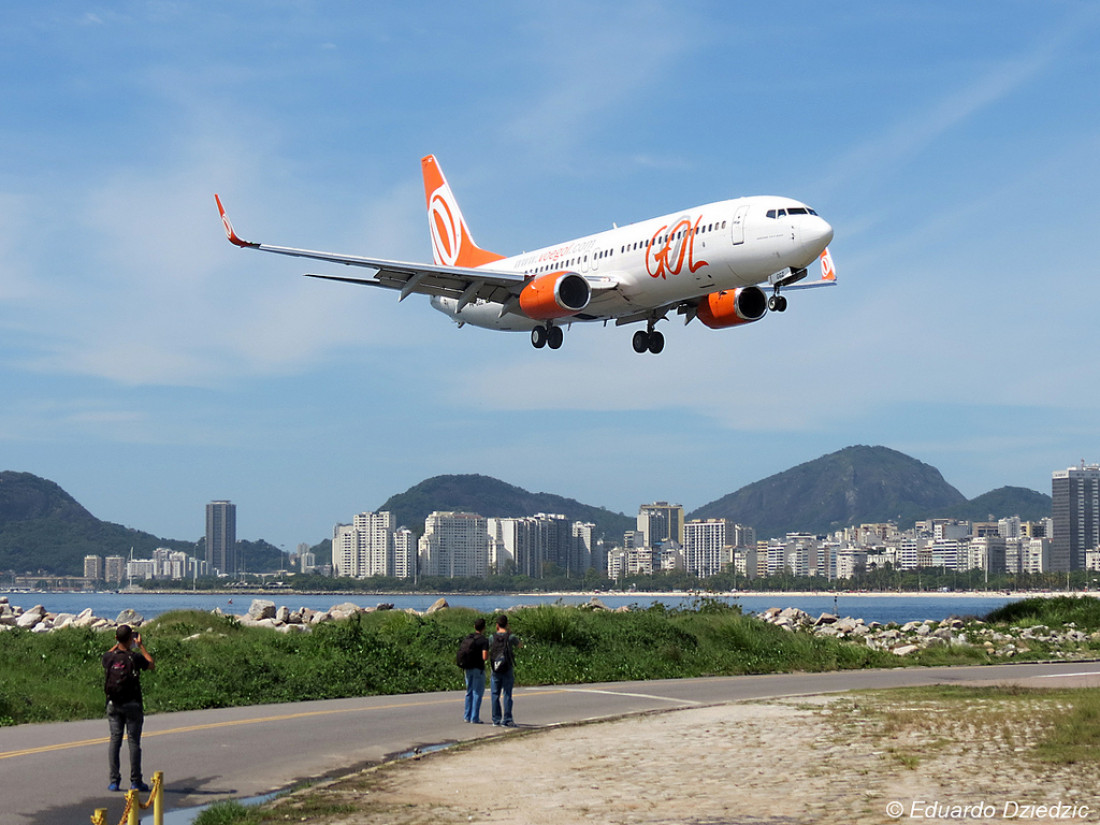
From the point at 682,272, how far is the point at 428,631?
12.1 metres

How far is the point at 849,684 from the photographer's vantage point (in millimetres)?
26484

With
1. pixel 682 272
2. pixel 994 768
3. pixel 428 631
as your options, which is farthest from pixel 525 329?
pixel 994 768

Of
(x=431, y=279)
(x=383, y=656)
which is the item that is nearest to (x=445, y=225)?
(x=431, y=279)

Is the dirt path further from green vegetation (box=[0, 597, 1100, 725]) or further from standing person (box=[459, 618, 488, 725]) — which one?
green vegetation (box=[0, 597, 1100, 725])

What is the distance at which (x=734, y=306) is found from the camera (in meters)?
38.0

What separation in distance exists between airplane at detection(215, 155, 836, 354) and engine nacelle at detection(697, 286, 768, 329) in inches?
1.2

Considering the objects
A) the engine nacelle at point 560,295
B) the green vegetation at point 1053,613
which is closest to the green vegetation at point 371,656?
the engine nacelle at point 560,295

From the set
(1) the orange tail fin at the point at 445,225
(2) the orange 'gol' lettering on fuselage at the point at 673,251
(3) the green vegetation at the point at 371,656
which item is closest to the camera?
(3) the green vegetation at the point at 371,656

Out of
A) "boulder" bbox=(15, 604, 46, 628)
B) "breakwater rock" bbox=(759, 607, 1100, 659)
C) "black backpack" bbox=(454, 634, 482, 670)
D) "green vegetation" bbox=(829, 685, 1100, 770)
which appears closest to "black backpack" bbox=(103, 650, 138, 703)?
"black backpack" bbox=(454, 634, 482, 670)

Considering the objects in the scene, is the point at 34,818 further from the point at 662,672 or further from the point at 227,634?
the point at 227,634

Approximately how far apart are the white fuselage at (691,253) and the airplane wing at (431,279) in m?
1.26

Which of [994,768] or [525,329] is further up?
[525,329]

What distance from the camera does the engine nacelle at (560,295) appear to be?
37062 mm

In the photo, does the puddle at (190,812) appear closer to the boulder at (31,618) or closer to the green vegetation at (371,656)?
the green vegetation at (371,656)
